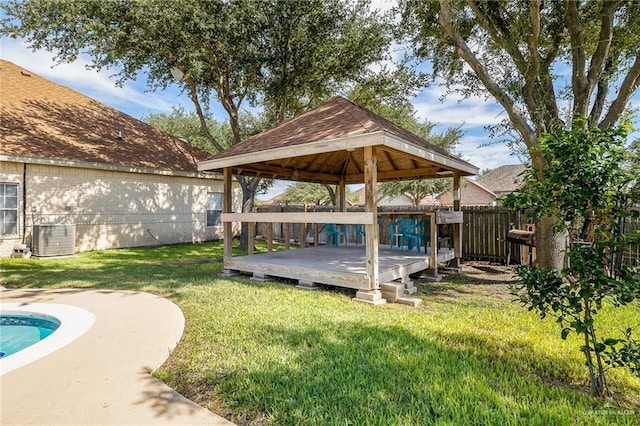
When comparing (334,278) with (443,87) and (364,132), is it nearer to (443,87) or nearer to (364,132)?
(364,132)

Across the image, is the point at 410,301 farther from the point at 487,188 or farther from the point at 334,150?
the point at 487,188

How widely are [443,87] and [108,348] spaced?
10.2m

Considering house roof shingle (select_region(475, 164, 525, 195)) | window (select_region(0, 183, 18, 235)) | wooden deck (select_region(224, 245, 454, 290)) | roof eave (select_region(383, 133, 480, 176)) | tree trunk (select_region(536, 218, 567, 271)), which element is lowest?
wooden deck (select_region(224, 245, 454, 290))

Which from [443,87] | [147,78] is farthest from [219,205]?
[443,87]

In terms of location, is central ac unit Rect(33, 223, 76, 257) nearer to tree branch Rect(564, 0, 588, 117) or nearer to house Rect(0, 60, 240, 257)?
house Rect(0, 60, 240, 257)

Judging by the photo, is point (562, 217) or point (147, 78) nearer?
point (562, 217)

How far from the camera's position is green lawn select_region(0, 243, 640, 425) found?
2395mm

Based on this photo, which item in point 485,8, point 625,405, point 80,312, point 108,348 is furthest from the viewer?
point 485,8

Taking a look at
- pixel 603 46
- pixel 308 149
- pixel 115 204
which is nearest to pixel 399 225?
pixel 308 149

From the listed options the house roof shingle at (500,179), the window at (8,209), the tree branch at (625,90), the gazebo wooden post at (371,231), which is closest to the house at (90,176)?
the window at (8,209)

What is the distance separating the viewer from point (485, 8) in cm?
706

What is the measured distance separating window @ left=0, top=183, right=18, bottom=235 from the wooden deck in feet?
25.6

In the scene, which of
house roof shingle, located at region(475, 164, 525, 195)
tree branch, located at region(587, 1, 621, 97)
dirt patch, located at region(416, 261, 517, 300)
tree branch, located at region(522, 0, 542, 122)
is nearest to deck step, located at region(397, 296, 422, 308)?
dirt patch, located at region(416, 261, 517, 300)

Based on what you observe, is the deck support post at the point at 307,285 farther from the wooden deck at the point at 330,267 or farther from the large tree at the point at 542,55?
the large tree at the point at 542,55
